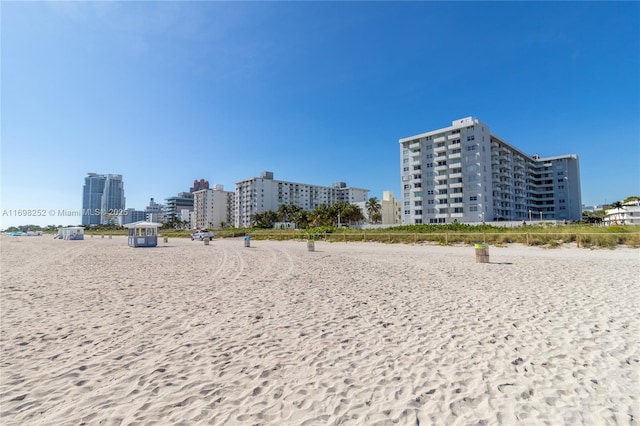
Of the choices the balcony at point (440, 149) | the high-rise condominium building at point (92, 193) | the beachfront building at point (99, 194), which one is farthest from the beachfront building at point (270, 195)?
the high-rise condominium building at point (92, 193)

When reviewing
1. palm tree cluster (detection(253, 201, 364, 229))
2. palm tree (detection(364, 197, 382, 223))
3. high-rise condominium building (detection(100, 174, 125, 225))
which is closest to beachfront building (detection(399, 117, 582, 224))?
palm tree cluster (detection(253, 201, 364, 229))

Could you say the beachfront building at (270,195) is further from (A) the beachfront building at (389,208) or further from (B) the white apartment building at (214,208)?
(A) the beachfront building at (389,208)

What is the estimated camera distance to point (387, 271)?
40.8ft

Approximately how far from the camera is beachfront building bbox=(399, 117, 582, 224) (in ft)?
193

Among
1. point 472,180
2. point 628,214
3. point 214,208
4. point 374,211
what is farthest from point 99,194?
point 628,214

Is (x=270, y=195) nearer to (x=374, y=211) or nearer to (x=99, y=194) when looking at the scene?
(x=374, y=211)

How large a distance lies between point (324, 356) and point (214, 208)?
137m

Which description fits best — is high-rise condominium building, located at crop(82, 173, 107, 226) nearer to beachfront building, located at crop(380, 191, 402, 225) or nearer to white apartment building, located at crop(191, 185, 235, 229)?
white apartment building, located at crop(191, 185, 235, 229)

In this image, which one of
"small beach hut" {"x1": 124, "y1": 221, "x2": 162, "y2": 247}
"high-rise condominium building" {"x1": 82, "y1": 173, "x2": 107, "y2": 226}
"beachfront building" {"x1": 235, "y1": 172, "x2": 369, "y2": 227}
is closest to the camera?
"small beach hut" {"x1": 124, "y1": 221, "x2": 162, "y2": 247}

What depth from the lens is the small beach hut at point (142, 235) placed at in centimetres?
2944

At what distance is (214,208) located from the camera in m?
132

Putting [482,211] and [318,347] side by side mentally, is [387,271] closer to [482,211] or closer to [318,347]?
[318,347]

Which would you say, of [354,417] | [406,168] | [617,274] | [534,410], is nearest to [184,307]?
[354,417]

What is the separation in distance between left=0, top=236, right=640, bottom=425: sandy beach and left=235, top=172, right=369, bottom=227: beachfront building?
105 metres
